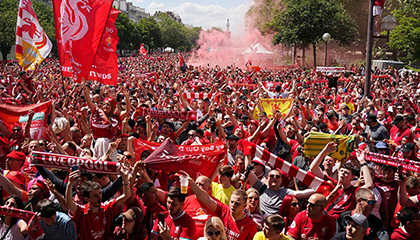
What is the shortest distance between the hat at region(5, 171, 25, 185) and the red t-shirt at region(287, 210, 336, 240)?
11.6 ft

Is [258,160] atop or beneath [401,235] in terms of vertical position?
atop

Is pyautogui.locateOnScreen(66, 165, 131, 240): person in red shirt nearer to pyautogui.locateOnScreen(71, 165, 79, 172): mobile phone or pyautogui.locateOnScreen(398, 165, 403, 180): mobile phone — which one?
pyautogui.locateOnScreen(71, 165, 79, 172): mobile phone

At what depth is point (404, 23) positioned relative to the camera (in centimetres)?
3048

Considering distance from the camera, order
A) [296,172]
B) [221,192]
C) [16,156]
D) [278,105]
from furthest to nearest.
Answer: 1. [278,105]
2. [16,156]
3. [296,172]
4. [221,192]

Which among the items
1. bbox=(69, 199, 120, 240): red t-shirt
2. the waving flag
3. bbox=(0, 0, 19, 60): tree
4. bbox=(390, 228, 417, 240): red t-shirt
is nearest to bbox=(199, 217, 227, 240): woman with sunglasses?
bbox=(69, 199, 120, 240): red t-shirt

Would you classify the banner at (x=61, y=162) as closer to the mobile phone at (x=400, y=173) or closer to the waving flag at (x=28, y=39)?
the mobile phone at (x=400, y=173)

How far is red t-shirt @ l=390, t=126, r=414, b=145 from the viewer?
7.67 m

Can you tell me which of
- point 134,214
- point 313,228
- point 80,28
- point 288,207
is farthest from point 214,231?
point 80,28

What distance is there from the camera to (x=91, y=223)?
4.37 m

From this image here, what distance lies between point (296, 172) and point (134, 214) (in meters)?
2.44

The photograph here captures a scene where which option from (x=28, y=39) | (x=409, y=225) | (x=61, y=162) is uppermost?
(x=28, y=39)

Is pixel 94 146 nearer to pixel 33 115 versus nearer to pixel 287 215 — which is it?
pixel 33 115

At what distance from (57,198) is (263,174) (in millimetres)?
2937

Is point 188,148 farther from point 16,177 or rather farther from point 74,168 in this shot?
point 16,177
